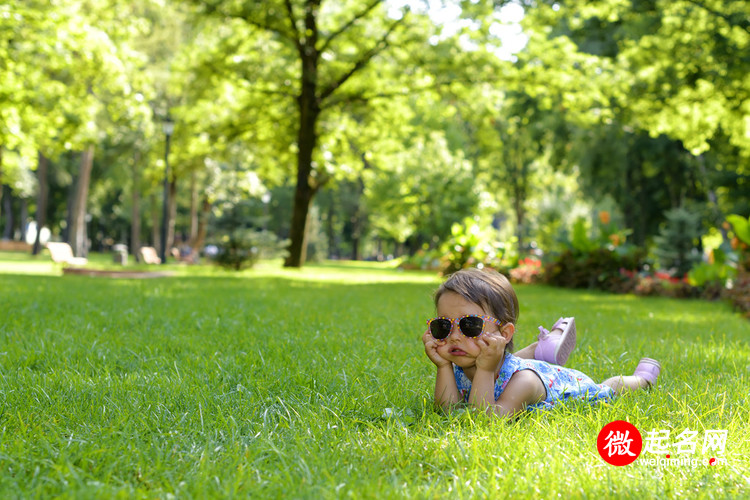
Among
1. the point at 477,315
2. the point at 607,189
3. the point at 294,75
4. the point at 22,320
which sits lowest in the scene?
the point at 22,320

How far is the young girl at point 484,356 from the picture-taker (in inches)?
112

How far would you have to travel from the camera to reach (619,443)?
2402 mm

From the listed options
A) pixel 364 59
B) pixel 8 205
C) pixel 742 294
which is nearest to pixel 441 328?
pixel 742 294

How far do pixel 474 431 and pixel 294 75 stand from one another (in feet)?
60.5

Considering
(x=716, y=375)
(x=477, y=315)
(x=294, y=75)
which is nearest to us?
(x=477, y=315)

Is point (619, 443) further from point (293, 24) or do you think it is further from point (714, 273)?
point (293, 24)

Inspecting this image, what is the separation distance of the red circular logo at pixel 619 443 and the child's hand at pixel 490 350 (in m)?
0.56

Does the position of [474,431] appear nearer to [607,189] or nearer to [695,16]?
[695,16]

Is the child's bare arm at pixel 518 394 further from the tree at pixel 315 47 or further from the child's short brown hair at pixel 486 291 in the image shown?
the tree at pixel 315 47

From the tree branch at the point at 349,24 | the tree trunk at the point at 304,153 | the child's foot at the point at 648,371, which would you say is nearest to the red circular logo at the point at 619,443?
the child's foot at the point at 648,371

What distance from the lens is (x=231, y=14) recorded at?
1684 centimetres

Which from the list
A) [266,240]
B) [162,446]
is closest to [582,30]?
[266,240]

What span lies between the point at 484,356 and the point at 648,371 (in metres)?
1.49

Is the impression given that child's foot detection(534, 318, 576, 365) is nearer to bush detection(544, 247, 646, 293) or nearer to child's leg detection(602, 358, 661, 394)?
child's leg detection(602, 358, 661, 394)
